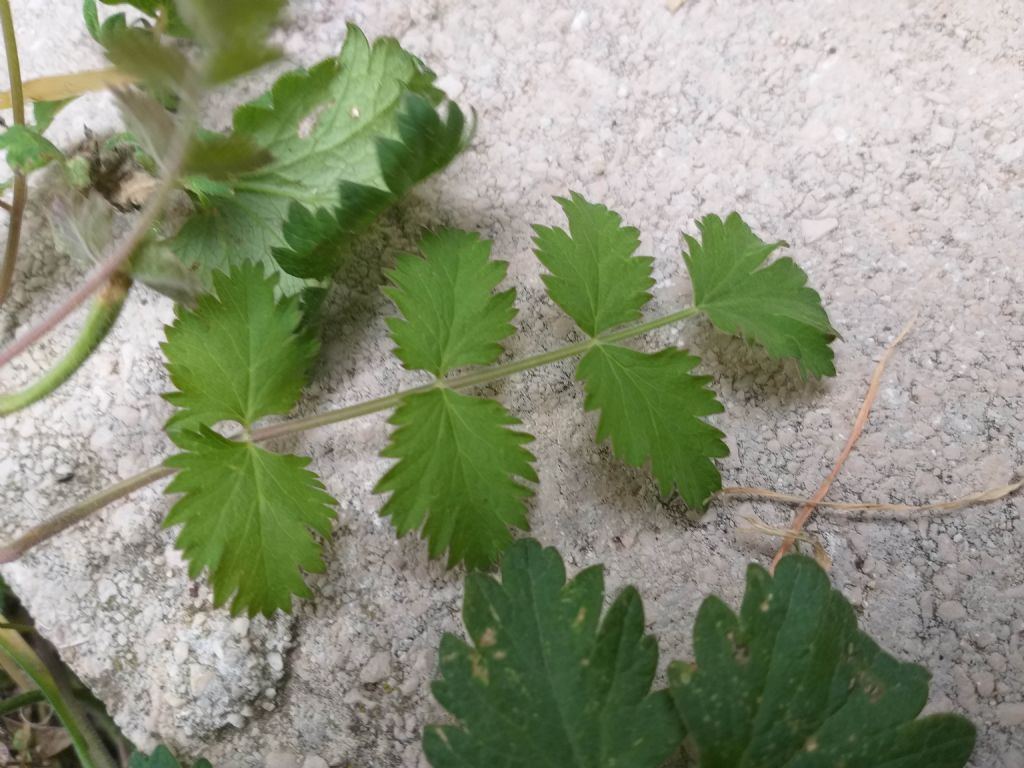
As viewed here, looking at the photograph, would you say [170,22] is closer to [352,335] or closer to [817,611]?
[352,335]

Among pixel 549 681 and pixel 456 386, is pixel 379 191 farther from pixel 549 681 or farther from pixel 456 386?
pixel 549 681

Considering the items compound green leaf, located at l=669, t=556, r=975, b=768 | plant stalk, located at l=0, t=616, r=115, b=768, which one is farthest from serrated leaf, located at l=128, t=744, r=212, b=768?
compound green leaf, located at l=669, t=556, r=975, b=768

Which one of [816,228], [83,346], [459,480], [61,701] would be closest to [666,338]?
[816,228]

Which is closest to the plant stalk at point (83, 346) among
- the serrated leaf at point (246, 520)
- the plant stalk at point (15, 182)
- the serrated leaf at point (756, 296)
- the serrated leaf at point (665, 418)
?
the plant stalk at point (15, 182)

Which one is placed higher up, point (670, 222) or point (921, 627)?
point (670, 222)

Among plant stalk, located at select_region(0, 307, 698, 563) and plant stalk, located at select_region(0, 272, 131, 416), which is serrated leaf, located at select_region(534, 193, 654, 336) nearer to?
plant stalk, located at select_region(0, 307, 698, 563)

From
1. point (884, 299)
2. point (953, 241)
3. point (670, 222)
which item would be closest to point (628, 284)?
point (670, 222)
